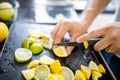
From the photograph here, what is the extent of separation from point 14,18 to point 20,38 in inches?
7.8

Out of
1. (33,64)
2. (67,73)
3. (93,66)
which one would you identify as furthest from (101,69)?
(33,64)

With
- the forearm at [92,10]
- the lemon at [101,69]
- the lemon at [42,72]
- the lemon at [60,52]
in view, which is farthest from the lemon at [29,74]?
the forearm at [92,10]

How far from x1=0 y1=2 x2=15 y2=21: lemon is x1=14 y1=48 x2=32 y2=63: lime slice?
29cm

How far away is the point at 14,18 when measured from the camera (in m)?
1.12

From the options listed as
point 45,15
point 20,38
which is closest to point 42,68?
point 20,38

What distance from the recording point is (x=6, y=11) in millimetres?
1064

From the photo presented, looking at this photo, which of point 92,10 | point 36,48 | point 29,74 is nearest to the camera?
point 29,74

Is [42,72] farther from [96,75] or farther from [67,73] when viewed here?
[96,75]

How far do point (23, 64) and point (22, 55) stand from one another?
36 mm

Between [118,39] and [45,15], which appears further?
[45,15]

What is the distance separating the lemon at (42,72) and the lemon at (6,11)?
403 mm

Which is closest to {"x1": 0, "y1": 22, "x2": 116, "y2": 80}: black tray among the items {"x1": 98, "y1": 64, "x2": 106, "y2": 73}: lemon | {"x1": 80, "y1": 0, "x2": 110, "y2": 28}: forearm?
{"x1": 98, "y1": 64, "x2": 106, "y2": 73}: lemon

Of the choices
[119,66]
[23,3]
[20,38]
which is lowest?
[119,66]

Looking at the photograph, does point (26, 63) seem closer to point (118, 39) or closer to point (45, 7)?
point (118, 39)
